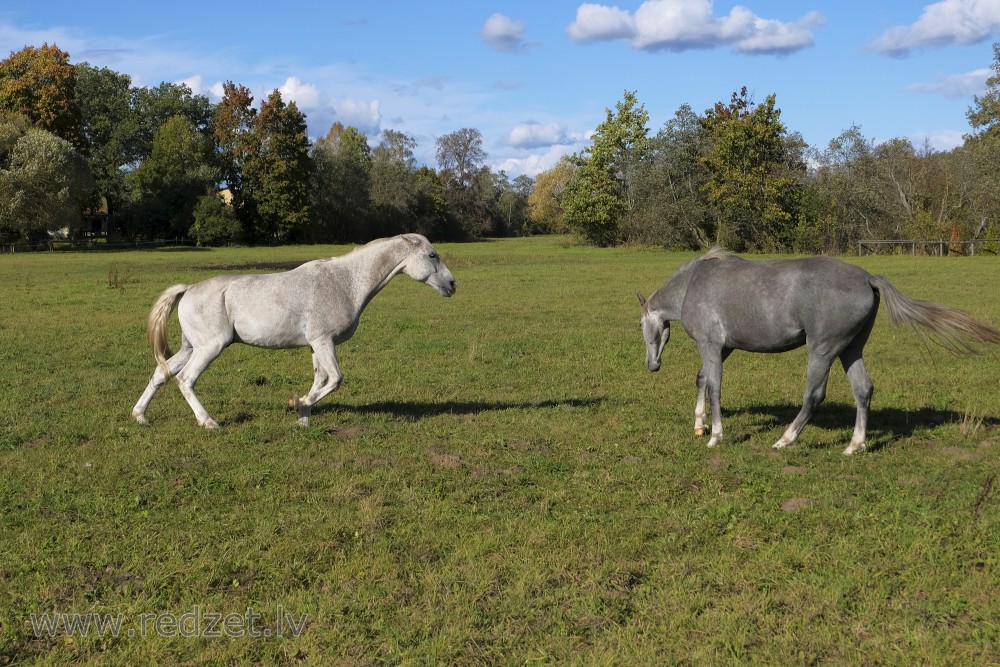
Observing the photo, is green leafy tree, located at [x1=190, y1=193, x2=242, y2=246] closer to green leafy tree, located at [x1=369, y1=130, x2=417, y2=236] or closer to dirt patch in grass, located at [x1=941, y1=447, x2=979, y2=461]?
green leafy tree, located at [x1=369, y1=130, x2=417, y2=236]

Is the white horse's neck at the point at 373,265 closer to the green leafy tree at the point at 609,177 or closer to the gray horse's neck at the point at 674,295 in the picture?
the gray horse's neck at the point at 674,295

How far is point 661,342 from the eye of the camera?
35.1 ft

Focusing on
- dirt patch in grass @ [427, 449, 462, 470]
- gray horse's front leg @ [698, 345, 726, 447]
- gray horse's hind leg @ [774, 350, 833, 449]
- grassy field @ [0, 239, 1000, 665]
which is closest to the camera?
grassy field @ [0, 239, 1000, 665]

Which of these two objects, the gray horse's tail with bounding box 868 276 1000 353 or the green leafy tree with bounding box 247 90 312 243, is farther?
the green leafy tree with bounding box 247 90 312 243

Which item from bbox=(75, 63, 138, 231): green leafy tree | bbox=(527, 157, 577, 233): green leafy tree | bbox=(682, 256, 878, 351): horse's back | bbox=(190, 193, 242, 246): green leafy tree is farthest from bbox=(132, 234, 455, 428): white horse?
bbox=(527, 157, 577, 233): green leafy tree

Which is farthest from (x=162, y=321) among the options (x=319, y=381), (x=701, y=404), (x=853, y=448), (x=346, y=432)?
(x=853, y=448)

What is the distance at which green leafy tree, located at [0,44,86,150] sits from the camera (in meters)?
65.9

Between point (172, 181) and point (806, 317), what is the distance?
71.8m

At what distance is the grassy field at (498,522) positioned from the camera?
4.97 metres

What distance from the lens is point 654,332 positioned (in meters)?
10.6

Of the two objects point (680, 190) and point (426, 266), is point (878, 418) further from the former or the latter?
point (680, 190)

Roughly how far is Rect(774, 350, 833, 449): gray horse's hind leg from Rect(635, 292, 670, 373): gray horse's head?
6.41ft
